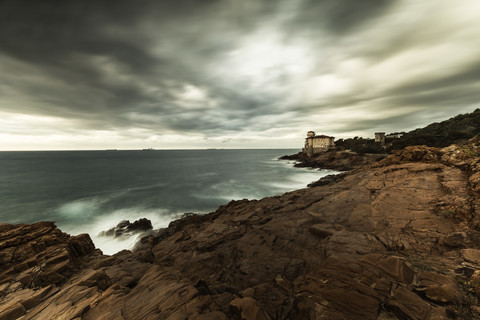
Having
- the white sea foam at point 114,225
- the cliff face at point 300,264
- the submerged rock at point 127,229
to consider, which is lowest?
the white sea foam at point 114,225

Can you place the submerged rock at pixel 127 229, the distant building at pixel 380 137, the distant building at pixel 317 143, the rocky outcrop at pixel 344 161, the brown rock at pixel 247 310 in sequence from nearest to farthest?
1. the brown rock at pixel 247 310
2. the submerged rock at pixel 127 229
3. the rocky outcrop at pixel 344 161
4. the distant building at pixel 380 137
5. the distant building at pixel 317 143

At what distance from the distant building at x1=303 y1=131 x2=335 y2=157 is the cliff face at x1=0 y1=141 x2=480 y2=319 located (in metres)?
76.8

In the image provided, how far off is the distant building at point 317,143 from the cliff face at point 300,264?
76.8m

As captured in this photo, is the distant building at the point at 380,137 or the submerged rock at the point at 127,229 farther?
the distant building at the point at 380,137

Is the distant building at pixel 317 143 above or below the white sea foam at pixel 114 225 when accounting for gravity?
above

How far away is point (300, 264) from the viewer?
24.5ft

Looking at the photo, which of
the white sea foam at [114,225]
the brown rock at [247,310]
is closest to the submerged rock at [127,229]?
the white sea foam at [114,225]

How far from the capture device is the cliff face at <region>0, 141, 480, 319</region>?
5098mm

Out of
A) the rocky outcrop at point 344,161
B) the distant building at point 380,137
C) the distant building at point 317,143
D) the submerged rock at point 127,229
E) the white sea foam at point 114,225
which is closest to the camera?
the white sea foam at point 114,225

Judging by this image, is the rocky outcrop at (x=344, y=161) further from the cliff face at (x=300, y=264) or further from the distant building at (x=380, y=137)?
the cliff face at (x=300, y=264)

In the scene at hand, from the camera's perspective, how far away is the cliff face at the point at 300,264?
510 cm

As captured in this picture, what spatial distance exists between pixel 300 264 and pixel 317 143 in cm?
9049

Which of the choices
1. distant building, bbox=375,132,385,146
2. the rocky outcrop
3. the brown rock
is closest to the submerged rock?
the brown rock

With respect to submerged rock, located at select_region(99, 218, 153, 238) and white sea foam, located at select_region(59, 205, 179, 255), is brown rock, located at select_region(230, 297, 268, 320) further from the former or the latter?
submerged rock, located at select_region(99, 218, 153, 238)
